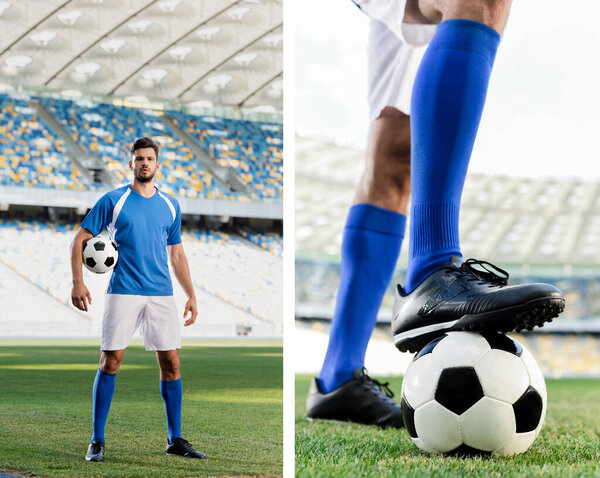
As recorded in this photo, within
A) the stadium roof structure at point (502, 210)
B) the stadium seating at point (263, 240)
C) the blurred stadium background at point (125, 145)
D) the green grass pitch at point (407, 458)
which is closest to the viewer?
the green grass pitch at point (407, 458)

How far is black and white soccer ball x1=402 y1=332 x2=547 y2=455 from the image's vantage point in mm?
1155

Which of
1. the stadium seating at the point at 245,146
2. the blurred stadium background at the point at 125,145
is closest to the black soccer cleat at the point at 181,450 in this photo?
the blurred stadium background at the point at 125,145

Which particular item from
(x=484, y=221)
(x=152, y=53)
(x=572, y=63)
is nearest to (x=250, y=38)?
(x=152, y=53)

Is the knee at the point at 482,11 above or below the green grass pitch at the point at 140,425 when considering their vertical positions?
above

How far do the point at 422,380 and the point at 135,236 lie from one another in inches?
41.9

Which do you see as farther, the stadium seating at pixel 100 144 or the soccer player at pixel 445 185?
the stadium seating at pixel 100 144

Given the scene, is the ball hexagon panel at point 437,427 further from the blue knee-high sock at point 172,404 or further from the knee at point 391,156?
the blue knee-high sock at point 172,404

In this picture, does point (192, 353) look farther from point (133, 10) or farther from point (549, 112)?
point (549, 112)

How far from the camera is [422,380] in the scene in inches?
47.9

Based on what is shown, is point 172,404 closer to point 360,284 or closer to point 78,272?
point 78,272

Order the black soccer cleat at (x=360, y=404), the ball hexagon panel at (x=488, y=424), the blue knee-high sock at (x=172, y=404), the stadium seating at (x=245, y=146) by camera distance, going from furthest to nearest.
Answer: the stadium seating at (x=245, y=146)
the blue knee-high sock at (x=172, y=404)
the black soccer cleat at (x=360, y=404)
the ball hexagon panel at (x=488, y=424)

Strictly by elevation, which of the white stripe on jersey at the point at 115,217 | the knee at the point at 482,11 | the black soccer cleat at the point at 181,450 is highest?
the knee at the point at 482,11

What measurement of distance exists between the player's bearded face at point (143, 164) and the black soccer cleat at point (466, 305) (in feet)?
3.27

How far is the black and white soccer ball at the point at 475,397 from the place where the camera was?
1.16 m
